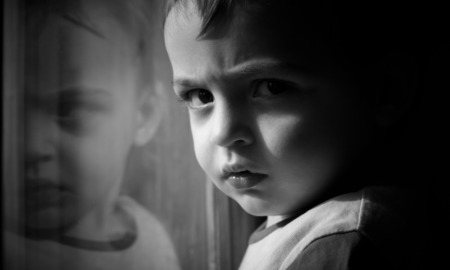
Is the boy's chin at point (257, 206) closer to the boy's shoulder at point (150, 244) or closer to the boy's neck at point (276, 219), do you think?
the boy's neck at point (276, 219)

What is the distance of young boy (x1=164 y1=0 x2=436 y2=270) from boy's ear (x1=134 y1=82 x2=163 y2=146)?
41 centimetres

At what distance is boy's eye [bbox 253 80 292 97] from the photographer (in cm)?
48

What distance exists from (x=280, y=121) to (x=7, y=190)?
81 centimetres

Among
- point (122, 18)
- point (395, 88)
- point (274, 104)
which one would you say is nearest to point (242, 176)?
point (274, 104)

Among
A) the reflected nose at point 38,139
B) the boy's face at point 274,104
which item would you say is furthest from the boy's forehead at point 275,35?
the reflected nose at point 38,139

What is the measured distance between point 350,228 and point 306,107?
0.15 meters

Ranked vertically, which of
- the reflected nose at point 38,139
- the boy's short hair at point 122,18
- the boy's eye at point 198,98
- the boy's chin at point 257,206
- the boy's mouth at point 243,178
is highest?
the boy's short hair at point 122,18

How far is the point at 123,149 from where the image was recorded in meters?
0.95

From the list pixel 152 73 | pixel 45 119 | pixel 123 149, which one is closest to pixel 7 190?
pixel 45 119

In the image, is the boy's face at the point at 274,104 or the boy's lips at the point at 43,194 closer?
the boy's face at the point at 274,104

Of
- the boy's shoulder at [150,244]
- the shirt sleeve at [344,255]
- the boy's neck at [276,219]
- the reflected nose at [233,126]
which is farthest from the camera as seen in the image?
the boy's shoulder at [150,244]

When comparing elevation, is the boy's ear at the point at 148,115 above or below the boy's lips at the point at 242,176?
above

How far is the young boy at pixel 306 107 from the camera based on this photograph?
1.50 ft

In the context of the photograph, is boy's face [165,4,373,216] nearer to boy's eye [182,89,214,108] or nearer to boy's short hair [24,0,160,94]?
boy's eye [182,89,214,108]
